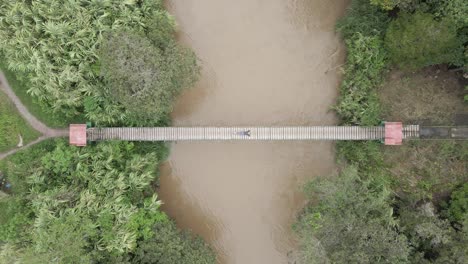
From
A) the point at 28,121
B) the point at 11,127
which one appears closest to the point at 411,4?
the point at 28,121

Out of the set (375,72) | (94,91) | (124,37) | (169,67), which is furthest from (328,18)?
(94,91)

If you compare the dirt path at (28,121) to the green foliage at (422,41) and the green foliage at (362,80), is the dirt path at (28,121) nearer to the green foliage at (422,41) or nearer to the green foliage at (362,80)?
the green foliage at (362,80)

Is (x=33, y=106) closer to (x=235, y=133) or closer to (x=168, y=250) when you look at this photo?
(x=168, y=250)

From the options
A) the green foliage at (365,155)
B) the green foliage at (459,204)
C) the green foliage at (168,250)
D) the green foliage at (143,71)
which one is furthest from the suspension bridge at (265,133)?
the green foliage at (168,250)

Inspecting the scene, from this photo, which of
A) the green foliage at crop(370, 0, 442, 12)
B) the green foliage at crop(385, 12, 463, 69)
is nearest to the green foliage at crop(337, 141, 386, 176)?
the green foliage at crop(385, 12, 463, 69)

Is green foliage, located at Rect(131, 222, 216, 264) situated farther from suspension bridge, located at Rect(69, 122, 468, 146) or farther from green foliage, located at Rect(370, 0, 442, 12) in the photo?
green foliage, located at Rect(370, 0, 442, 12)

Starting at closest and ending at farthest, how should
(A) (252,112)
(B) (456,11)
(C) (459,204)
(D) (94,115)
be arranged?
(B) (456,11), (C) (459,204), (D) (94,115), (A) (252,112)
